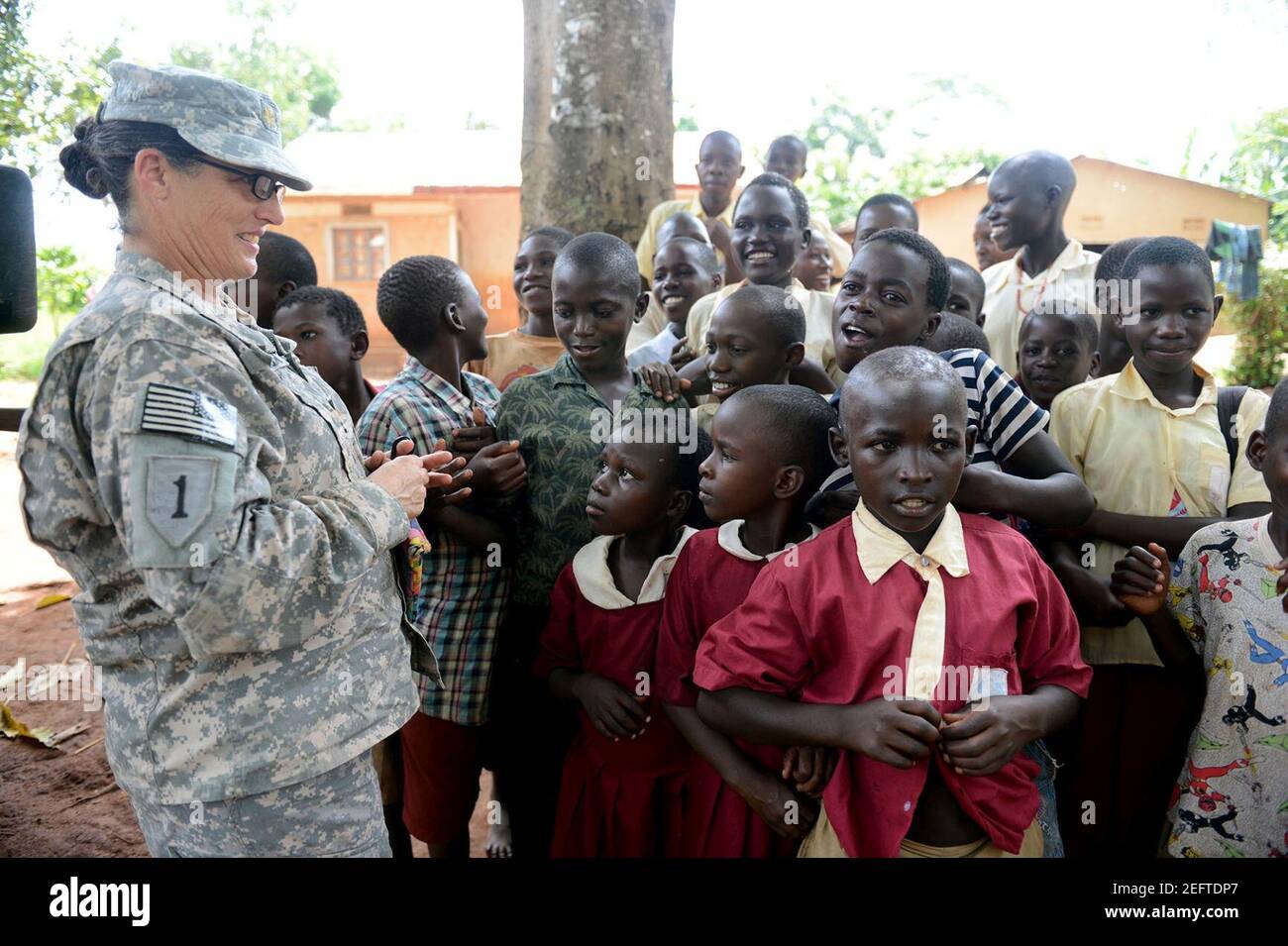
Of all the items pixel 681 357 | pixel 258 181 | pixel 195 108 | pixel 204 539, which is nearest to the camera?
pixel 204 539

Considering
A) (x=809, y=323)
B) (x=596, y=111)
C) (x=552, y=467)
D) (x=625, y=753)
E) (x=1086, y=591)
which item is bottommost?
(x=625, y=753)

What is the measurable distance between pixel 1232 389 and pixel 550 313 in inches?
93.9

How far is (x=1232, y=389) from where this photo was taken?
8.57 feet

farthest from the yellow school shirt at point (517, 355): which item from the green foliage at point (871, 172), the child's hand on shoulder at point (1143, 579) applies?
the green foliage at point (871, 172)

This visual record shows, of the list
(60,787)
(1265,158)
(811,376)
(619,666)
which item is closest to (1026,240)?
(811,376)

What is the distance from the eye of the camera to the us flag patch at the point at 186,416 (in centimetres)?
144

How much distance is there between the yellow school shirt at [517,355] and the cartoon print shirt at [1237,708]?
2.41 meters

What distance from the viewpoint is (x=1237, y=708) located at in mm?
2133

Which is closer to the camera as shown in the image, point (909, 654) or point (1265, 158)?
point (909, 654)

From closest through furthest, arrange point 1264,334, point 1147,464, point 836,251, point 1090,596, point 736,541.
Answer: point 736,541
point 1090,596
point 1147,464
point 836,251
point 1264,334

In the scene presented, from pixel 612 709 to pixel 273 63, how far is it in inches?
1387

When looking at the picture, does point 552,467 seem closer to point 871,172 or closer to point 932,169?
point 932,169
